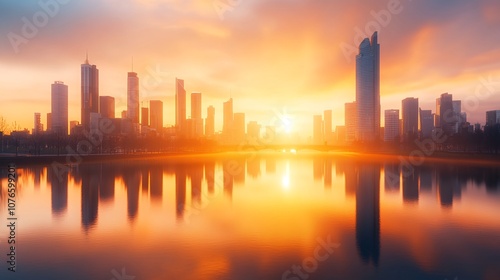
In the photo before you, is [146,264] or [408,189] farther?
[408,189]

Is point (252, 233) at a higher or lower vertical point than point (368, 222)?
higher

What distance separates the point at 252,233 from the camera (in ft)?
99.6

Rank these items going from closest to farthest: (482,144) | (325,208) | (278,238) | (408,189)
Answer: (278,238) → (325,208) → (408,189) → (482,144)

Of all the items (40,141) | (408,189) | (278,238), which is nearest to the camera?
(278,238)

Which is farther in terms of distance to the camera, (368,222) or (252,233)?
(368,222)

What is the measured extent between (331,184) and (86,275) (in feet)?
166

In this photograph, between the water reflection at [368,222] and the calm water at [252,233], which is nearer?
the calm water at [252,233]

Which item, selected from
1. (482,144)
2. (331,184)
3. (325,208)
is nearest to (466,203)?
(325,208)

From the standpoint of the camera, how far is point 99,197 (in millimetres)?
48188

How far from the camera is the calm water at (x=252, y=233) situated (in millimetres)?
21766

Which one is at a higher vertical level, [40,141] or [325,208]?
[40,141]

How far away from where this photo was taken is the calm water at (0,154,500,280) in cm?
2177

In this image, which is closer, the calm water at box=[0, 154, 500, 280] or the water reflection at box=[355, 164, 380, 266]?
the calm water at box=[0, 154, 500, 280]

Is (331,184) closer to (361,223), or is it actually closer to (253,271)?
(361,223)
